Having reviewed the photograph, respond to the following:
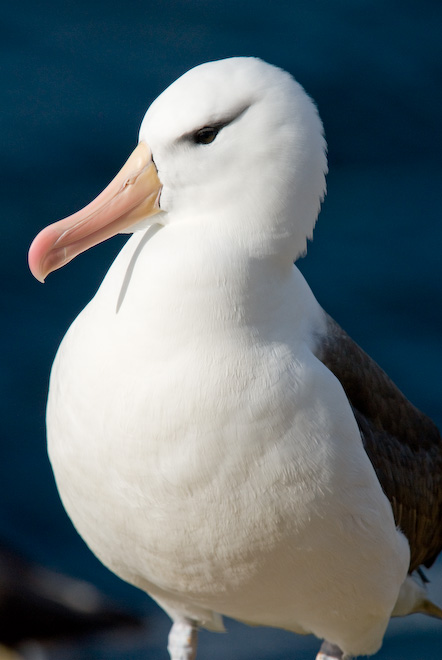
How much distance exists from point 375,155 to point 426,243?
628 millimetres

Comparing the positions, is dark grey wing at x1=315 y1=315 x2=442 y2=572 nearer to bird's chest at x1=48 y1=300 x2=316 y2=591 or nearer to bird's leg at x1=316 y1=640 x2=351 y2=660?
bird's chest at x1=48 y1=300 x2=316 y2=591

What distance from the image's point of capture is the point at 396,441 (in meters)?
3.88

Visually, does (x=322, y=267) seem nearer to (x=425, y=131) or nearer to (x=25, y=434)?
(x=425, y=131)

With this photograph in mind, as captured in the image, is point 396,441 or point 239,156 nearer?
point 239,156

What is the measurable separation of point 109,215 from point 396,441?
133cm

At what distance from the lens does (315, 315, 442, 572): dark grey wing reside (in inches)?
142

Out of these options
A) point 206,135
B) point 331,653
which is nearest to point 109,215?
point 206,135

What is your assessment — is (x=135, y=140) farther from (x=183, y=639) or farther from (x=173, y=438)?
(x=173, y=438)

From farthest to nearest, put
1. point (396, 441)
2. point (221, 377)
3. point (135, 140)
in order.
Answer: point (135, 140) → point (396, 441) → point (221, 377)

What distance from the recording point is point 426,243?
6395 millimetres

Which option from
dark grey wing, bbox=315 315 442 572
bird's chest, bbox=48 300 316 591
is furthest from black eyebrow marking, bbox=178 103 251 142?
dark grey wing, bbox=315 315 442 572

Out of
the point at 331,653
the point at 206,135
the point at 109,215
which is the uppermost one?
the point at 206,135

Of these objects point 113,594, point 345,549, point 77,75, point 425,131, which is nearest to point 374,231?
point 425,131

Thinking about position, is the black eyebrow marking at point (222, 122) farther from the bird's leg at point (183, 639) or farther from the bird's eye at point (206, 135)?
the bird's leg at point (183, 639)
